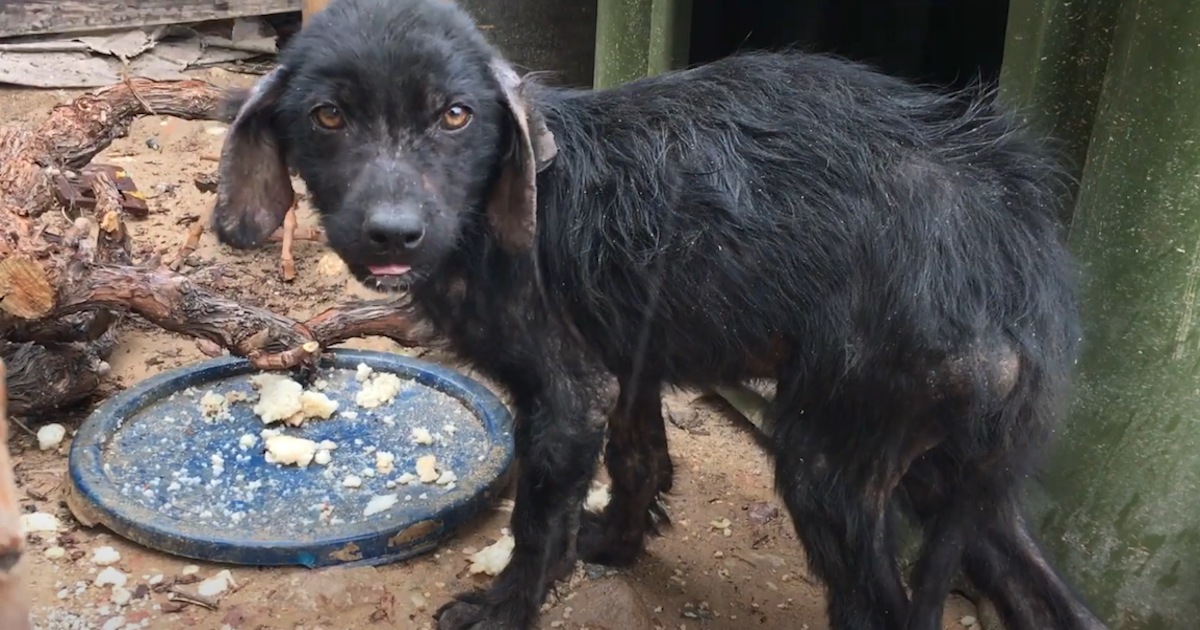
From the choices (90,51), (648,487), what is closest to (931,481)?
(648,487)

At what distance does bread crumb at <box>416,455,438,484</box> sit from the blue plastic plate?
35 millimetres

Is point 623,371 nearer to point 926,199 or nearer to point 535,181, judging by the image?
point 535,181

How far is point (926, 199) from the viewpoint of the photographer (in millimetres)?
2617

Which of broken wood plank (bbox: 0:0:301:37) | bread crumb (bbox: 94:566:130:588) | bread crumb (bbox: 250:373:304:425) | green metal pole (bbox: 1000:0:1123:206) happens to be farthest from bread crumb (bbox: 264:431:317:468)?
broken wood plank (bbox: 0:0:301:37)

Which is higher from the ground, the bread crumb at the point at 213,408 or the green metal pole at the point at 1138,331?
the green metal pole at the point at 1138,331

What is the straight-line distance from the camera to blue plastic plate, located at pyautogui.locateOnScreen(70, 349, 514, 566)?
3.42 meters

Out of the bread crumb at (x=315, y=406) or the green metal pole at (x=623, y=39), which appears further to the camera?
the green metal pole at (x=623, y=39)

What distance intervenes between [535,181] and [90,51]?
6.38 m

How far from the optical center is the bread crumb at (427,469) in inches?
151

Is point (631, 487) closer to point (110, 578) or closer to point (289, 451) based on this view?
point (289, 451)

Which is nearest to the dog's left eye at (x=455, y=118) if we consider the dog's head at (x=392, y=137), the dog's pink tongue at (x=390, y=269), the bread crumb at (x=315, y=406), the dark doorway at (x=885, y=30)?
the dog's head at (x=392, y=137)

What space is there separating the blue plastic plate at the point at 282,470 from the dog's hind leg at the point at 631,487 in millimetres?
416

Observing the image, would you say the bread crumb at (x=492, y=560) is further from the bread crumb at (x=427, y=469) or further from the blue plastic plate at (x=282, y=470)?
the bread crumb at (x=427, y=469)

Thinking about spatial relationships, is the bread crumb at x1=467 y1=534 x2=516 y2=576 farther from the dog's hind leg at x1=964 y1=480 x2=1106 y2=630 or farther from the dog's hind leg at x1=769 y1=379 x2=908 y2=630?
the dog's hind leg at x1=964 y1=480 x2=1106 y2=630
